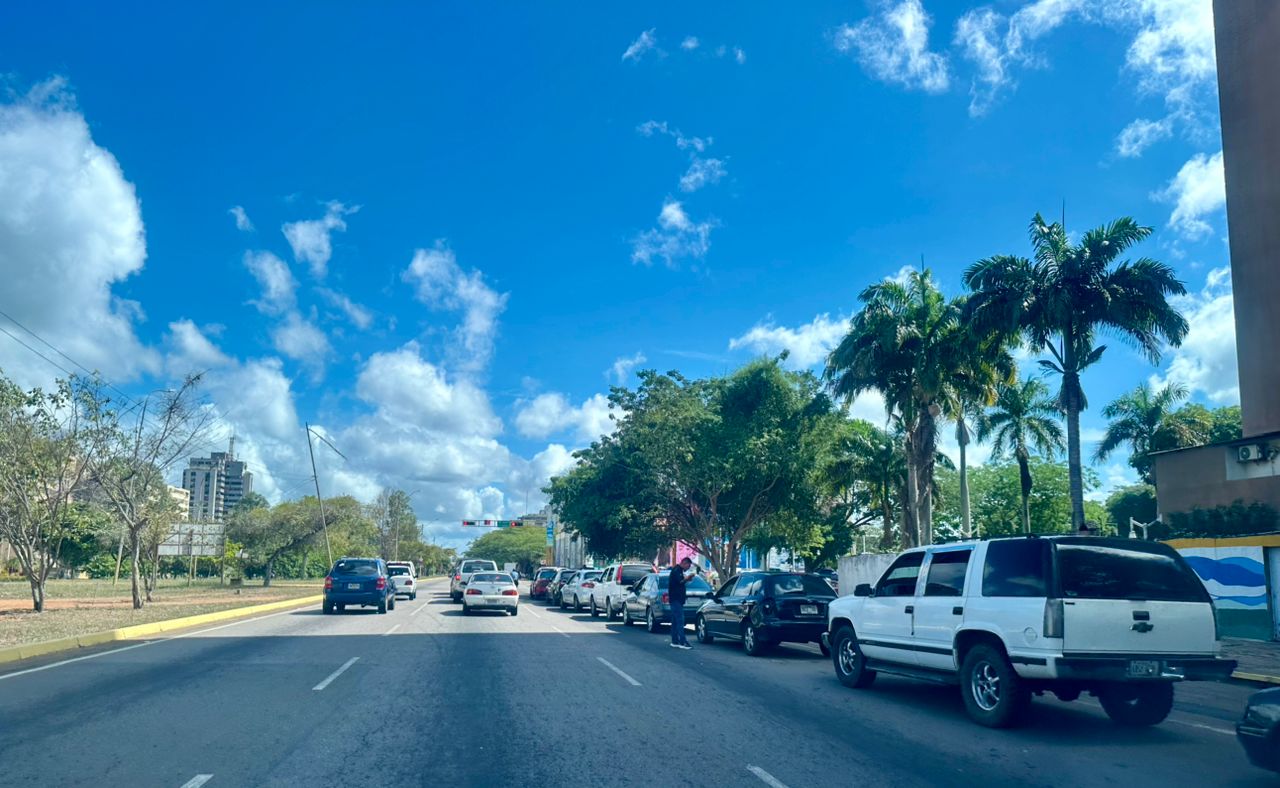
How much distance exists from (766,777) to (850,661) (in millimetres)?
5696

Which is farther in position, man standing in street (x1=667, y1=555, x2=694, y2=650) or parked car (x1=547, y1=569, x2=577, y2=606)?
parked car (x1=547, y1=569, x2=577, y2=606)

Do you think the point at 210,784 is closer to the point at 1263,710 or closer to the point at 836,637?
the point at 1263,710

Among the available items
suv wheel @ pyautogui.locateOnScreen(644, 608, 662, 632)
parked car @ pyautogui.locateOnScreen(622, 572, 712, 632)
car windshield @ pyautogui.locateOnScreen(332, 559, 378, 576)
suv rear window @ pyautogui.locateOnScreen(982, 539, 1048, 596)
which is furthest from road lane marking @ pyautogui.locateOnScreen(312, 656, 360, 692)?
car windshield @ pyautogui.locateOnScreen(332, 559, 378, 576)

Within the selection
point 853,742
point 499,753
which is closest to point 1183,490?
point 853,742

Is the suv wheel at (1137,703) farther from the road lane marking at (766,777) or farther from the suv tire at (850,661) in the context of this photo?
the road lane marking at (766,777)

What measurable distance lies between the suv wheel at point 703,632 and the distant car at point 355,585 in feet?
41.5

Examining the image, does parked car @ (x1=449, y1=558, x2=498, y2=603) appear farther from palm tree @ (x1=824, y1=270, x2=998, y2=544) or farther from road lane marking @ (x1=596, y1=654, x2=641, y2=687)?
road lane marking @ (x1=596, y1=654, x2=641, y2=687)

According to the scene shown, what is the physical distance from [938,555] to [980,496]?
53349 mm

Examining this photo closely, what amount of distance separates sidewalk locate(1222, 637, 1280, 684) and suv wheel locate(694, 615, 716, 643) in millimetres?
9251

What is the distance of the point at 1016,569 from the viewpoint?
9.73m

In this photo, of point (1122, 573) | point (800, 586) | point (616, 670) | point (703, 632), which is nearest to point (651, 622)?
point (703, 632)

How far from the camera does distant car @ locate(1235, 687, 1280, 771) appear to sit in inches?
263

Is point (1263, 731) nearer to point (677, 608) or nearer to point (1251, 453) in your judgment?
point (677, 608)

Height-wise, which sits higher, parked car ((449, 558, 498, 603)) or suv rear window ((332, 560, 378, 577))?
suv rear window ((332, 560, 378, 577))
